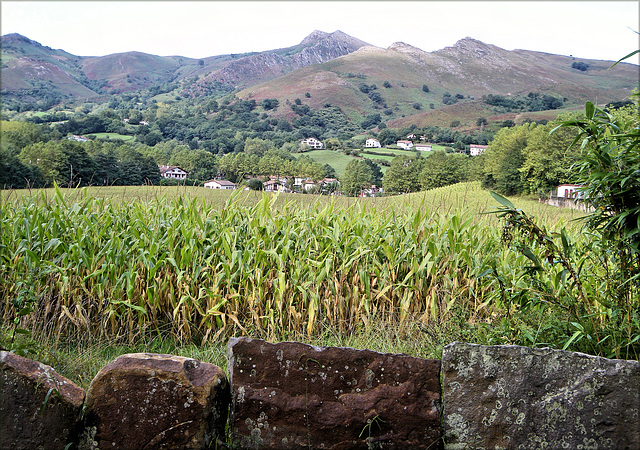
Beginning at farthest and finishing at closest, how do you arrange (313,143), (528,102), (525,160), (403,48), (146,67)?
(403,48) < (146,67) < (528,102) < (313,143) < (525,160)

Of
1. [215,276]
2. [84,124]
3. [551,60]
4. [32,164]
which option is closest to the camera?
[215,276]

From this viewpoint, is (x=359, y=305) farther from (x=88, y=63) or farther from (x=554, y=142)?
(x=88, y=63)

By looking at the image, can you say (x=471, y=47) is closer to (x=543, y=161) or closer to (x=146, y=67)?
(x=146, y=67)

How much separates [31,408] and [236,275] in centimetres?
186

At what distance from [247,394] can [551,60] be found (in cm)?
16682

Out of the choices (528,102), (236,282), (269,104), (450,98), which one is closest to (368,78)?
(450,98)

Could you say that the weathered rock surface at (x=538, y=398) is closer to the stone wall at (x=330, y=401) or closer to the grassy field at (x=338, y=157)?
the stone wall at (x=330, y=401)

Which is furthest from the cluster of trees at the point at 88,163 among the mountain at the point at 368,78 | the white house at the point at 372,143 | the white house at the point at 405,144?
the white house at the point at 405,144

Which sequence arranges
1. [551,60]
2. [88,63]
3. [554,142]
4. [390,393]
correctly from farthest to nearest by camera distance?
[551,60] < [88,63] < [554,142] < [390,393]

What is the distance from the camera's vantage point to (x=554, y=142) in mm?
30531

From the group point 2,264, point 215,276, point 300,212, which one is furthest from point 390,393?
point 2,264

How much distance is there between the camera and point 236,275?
361 cm

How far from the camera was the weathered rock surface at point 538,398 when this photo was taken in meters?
1.89

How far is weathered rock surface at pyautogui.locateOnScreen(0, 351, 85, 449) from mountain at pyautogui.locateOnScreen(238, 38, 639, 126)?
2964 inches
